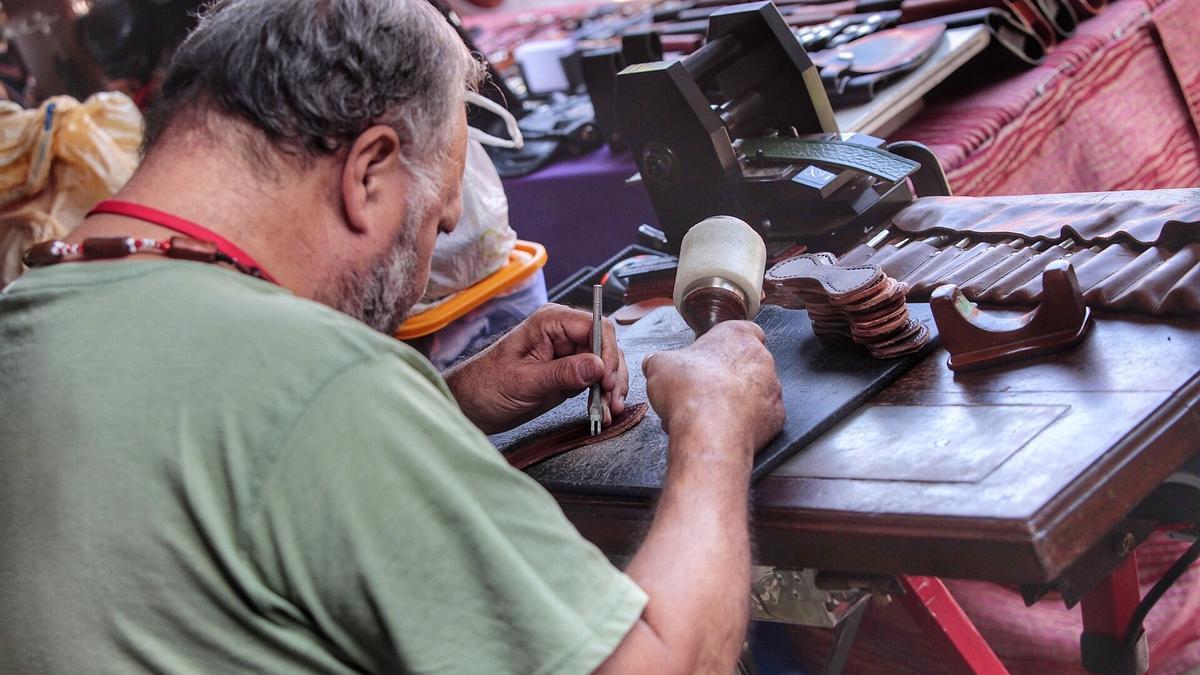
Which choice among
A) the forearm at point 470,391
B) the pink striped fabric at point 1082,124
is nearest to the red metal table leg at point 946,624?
the forearm at point 470,391

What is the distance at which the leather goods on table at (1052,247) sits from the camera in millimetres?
1369

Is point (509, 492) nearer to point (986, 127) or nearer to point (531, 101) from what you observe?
point (986, 127)

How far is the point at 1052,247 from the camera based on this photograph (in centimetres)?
160

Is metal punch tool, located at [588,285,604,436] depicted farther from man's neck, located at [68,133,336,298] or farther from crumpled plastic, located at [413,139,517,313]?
crumpled plastic, located at [413,139,517,313]

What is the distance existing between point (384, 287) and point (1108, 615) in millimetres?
1066

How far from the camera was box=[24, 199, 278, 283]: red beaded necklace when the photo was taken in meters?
1.11

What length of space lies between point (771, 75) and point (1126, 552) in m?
1.11

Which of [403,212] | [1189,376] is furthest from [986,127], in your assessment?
[403,212]

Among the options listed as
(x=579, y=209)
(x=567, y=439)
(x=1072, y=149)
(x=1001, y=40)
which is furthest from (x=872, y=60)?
(x=567, y=439)

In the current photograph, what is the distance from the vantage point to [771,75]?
2.14m

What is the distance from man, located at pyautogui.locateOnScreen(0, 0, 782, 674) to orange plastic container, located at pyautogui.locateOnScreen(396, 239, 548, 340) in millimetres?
1316

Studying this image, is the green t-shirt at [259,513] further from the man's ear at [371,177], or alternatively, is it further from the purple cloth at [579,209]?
the purple cloth at [579,209]

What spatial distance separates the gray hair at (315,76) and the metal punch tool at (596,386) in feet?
1.17

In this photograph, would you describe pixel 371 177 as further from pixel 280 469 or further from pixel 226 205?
pixel 280 469
